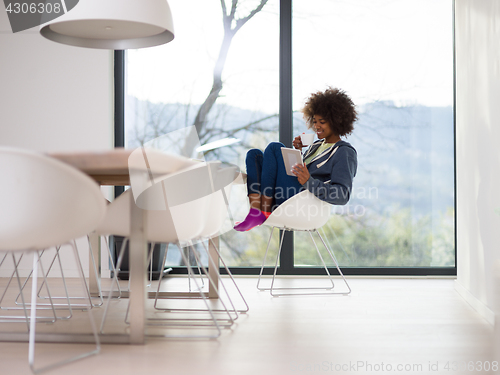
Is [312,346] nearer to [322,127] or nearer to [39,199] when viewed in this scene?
[39,199]

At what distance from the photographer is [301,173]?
294 centimetres

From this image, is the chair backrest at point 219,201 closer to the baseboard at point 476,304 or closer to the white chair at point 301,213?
the white chair at point 301,213

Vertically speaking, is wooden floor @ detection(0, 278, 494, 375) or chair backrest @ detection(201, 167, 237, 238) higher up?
chair backrest @ detection(201, 167, 237, 238)

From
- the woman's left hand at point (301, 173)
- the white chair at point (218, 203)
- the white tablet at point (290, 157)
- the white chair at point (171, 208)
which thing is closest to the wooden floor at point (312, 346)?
the white chair at point (171, 208)

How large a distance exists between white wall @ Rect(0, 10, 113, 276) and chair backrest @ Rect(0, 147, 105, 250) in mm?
2505

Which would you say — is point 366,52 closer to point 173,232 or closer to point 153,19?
point 153,19

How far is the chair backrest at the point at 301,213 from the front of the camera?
2961 mm

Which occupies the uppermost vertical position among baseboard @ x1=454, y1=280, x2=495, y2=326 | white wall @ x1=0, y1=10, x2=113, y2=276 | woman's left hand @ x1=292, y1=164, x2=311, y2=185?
white wall @ x1=0, y1=10, x2=113, y2=276

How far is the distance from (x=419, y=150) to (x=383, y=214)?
0.59 metres

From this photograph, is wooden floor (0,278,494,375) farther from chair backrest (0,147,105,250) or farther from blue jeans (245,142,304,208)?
blue jeans (245,142,304,208)

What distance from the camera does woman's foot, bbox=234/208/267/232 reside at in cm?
286

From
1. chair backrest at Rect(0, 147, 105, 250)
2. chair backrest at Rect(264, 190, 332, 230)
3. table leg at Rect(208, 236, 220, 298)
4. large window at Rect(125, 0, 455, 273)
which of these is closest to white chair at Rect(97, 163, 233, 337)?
chair backrest at Rect(0, 147, 105, 250)

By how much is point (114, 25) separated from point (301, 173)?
4.41 ft

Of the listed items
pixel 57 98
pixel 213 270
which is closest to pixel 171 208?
pixel 213 270
